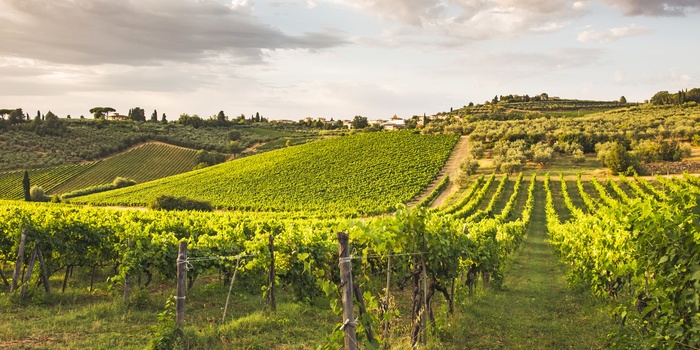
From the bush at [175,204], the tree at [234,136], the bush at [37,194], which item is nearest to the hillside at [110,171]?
the bush at [37,194]

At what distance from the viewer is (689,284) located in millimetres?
5039

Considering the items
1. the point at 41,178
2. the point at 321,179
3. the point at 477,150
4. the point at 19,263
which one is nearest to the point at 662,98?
the point at 477,150

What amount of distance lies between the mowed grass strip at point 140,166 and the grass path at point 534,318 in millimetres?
74758

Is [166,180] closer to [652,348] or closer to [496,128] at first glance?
[496,128]

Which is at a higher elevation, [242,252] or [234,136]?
[234,136]

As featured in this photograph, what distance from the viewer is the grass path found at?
844 centimetres

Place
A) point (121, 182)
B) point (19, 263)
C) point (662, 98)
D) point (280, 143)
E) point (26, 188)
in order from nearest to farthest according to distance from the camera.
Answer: point (19, 263) → point (26, 188) → point (121, 182) → point (280, 143) → point (662, 98)

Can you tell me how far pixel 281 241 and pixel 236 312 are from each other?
201 cm

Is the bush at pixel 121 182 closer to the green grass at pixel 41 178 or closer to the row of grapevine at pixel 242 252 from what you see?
the green grass at pixel 41 178

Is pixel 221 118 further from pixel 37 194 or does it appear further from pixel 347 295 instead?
pixel 347 295

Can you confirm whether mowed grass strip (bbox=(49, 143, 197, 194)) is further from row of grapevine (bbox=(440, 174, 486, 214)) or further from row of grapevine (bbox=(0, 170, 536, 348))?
row of grapevine (bbox=(0, 170, 536, 348))

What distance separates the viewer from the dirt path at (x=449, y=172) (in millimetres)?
53812

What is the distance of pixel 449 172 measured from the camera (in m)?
65.4

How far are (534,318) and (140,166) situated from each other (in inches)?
3581
